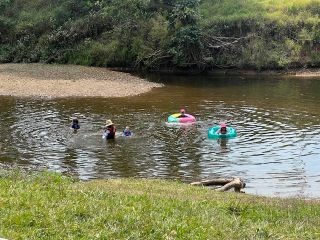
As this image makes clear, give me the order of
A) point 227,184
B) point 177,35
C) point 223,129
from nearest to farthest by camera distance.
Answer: point 227,184 → point 223,129 → point 177,35

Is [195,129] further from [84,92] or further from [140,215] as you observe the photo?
[140,215]

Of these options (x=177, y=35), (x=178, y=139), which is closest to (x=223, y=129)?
(x=178, y=139)

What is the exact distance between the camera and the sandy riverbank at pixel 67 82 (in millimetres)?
39338

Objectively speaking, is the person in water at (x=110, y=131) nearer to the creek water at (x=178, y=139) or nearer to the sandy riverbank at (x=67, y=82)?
the creek water at (x=178, y=139)

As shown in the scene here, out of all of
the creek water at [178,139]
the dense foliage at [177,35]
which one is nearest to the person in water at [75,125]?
→ the creek water at [178,139]

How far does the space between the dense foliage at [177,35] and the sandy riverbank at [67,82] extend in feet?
16.4

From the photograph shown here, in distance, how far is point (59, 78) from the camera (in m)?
46.3

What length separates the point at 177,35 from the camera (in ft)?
172

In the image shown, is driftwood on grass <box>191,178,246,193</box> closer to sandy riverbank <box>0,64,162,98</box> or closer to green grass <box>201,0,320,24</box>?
sandy riverbank <box>0,64,162,98</box>

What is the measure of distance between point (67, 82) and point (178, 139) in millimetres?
20838

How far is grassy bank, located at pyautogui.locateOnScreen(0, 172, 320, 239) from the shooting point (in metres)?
8.09

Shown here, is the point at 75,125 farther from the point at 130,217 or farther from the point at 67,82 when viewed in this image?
the point at 130,217

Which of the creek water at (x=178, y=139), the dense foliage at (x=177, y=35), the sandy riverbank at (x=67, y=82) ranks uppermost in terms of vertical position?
the dense foliage at (x=177, y=35)

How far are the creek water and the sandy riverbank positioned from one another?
2224mm
